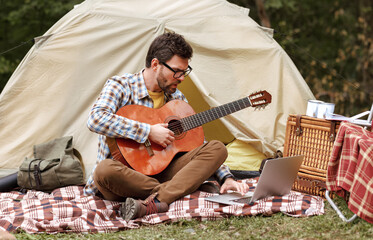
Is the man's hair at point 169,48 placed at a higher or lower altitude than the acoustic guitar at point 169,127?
higher

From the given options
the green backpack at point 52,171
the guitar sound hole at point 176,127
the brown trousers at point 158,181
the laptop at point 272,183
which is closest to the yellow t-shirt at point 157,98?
the guitar sound hole at point 176,127

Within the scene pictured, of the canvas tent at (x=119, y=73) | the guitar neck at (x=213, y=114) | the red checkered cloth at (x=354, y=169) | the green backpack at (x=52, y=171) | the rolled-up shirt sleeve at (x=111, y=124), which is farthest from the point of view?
the canvas tent at (x=119, y=73)

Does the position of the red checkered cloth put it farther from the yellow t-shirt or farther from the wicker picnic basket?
the yellow t-shirt

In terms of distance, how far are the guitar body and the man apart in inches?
2.3

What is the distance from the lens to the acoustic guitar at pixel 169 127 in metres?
3.09

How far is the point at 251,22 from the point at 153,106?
1.47 m

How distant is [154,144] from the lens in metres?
3.15

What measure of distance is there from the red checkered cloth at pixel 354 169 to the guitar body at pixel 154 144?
3.05ft

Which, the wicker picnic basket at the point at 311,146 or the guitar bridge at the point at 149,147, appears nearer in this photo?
the guitar bridge at the point at 149,147

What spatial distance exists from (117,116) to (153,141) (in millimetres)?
272

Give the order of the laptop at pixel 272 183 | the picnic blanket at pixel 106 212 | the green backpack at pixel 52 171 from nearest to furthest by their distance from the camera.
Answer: the picnic blanket at pixel 106 212 → the laptop at pixel 272 183 → the green backpack at pixel 52 171

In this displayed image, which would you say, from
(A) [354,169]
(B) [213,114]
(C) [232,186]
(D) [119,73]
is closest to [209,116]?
(B) [213,114]

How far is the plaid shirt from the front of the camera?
9.92 feet

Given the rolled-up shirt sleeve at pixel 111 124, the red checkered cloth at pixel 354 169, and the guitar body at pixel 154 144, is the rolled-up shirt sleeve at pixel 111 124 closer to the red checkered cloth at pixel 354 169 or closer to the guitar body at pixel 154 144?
the guitar body at pixel 154 144
